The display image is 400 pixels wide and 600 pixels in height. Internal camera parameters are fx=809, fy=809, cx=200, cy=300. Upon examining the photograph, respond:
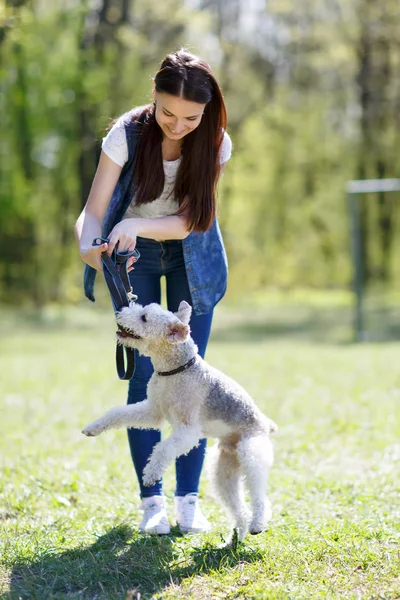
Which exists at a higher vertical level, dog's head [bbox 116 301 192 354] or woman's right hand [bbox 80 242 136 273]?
Result: woman's right hand [bbox 80 242 136 273]

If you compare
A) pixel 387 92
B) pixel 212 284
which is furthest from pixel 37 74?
pixel 212 284

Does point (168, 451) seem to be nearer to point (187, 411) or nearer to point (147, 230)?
point (187, 411)

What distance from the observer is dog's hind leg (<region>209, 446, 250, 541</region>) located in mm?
3764

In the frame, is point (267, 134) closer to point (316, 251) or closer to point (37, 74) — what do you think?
point (316, 251)

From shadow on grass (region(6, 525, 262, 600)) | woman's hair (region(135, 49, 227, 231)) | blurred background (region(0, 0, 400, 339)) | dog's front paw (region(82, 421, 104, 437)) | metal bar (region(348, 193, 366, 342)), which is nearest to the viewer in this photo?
shadow on grass (region(6, 525, 262, 600))

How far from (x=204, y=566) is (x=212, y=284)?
4.36 feet

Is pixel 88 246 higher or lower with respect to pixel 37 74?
lower

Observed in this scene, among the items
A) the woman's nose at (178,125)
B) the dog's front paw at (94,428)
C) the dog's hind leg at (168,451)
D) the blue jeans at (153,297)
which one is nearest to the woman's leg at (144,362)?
the blue jeans at (153,297)

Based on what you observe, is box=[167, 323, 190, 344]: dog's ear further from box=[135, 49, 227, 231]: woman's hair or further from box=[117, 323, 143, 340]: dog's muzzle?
box=[135, 49, 227, 231]: woman's hair

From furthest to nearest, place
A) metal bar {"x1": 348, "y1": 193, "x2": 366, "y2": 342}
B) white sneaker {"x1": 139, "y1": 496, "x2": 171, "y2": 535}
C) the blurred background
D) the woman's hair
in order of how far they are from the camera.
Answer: the blurred background < metal bar {"x1": 348, "y1": 193, "x2": 366, "y2": 342} < white sneaker {"x1": 139, "y1": 496, "x2": 171, "y2": 535} < the woman's hair

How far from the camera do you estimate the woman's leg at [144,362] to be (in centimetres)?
394

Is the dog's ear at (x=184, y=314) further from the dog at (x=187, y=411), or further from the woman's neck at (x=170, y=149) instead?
the woman's neck at (x=170, y=149)

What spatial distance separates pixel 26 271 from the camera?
22.4 metres

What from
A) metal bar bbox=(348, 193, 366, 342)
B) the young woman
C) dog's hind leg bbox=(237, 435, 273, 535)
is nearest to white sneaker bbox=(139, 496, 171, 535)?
the young woman
